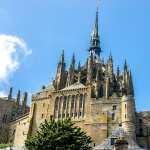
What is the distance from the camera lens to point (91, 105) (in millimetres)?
77938

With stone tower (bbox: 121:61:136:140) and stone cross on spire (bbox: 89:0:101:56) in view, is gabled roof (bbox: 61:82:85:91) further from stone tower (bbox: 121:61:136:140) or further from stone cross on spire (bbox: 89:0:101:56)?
stone cross on spire (bbox: 89:0:101:56)

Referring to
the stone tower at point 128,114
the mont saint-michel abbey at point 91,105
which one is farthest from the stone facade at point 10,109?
the stone tower at point 128,114

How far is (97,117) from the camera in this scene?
7569 centimetres

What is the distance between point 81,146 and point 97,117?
28362 millimetres

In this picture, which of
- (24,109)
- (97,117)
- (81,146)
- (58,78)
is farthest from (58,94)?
(81,146)

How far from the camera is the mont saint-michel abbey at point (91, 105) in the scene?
72938 mm

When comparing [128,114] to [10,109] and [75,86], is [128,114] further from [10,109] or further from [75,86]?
[10,109]

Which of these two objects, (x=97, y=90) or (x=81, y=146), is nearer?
(x=81, y=146)

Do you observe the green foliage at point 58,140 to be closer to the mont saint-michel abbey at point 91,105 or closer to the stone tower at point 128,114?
the mont saint-michel abbey at point 91,105

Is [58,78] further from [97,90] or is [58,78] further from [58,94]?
[97,90]

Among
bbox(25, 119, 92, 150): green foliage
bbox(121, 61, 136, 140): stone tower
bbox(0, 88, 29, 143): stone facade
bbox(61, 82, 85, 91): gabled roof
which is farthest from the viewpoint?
bbox(0, 88, 29, 143): stone facade

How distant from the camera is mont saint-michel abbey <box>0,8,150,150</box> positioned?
72938 mm

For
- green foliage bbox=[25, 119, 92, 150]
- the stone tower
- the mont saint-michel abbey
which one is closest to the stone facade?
the mont saint-michel abbey

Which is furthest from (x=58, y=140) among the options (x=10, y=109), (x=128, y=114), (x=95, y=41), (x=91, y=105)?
(x=95, y=41)
